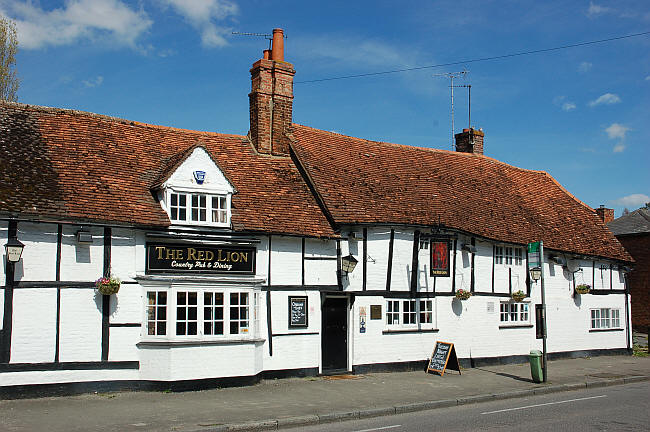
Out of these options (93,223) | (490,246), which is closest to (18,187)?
(93,223)

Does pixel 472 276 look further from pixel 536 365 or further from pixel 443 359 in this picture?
pixel 536 365

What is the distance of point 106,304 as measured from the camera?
48.7 ft

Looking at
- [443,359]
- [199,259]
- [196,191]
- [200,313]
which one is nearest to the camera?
[200,313]

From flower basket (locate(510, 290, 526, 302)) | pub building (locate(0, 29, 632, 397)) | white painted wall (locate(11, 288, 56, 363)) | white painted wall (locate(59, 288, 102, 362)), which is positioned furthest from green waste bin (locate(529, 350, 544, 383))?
white painted wall (locate(11, 288, 56, 363))

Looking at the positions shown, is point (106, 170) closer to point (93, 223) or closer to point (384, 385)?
point (93, 223)

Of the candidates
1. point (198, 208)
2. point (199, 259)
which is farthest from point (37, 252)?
point (198, 208)

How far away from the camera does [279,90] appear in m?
20.4

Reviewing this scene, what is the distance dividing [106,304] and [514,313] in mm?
13769

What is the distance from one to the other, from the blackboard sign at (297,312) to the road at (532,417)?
4868 mm

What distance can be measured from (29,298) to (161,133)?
6981 mm

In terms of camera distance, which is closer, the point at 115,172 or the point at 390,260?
the point at 115,172

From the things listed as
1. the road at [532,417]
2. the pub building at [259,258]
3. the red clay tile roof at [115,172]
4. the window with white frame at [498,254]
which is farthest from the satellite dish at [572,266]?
the red clay tile roof at [115,172]

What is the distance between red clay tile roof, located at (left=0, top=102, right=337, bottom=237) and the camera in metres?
14.9

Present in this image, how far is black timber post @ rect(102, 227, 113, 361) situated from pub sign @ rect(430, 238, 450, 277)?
9.43 m
